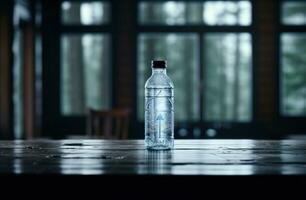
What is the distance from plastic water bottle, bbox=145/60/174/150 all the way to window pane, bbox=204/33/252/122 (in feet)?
15.6

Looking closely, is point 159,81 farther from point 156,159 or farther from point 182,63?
point 182,63

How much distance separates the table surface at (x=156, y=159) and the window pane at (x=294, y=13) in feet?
15.3

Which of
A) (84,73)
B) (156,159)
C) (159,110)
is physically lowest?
(156,159)

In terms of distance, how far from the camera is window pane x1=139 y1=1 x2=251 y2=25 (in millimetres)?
6562

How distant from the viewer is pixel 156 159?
1.60m

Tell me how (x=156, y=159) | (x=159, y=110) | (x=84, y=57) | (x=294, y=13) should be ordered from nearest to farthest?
(x=156, y=159), (x=159, y=110), (x=294, y=13), (x=84, y=57)

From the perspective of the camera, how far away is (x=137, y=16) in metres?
6.59

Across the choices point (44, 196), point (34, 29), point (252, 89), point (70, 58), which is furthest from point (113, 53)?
point (44, 196)

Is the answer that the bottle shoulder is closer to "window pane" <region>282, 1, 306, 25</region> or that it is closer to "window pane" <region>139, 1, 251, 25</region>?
"window pane" <region>139, 1, 251, 25</region>

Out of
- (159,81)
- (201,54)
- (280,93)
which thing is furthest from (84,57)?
(159,81)

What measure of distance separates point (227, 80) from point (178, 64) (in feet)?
2.13

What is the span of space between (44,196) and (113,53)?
5.38m

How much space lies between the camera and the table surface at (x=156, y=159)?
1.37 metres

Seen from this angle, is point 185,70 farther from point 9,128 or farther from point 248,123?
point 9,128
